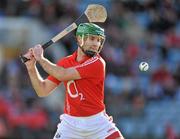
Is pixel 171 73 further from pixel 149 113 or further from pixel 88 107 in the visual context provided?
pixel 88 107

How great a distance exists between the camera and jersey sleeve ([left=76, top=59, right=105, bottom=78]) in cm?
917

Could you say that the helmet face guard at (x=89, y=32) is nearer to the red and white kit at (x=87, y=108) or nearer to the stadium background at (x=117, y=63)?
the red and white kit at (x=87, y=108)

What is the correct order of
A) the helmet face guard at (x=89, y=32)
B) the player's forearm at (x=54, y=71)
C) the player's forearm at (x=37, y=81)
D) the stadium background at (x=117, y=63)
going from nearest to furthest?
the player's forearm at (x=54, y=71) < the helmet face guard at (x=89, y=32) < the player's forearm at (x=37, y=81) < the stadium background at (x=117, y=63)

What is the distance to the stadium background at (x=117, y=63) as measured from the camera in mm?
14992

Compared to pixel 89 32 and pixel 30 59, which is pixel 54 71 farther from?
pixel 89 32

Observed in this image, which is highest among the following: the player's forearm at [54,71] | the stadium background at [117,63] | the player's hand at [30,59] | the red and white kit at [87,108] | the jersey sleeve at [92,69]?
the player's hand at [30,59]

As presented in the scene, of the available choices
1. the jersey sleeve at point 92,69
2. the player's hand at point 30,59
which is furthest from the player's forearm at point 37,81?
the jersey sleeve at point 92,69

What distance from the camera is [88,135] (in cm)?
919

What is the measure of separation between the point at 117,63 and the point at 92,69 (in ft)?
24.4

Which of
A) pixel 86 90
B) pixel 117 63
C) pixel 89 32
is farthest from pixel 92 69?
pixel 117 63

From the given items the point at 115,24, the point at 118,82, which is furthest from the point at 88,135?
the point at 115,24

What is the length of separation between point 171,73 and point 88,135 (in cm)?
793

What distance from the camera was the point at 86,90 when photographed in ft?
30.2

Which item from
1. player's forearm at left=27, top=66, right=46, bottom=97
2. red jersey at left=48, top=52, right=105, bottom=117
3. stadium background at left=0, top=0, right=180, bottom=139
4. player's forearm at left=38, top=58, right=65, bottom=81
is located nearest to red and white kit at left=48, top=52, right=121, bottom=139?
red jersey at left=48, top=52, right=105, bottom=117
